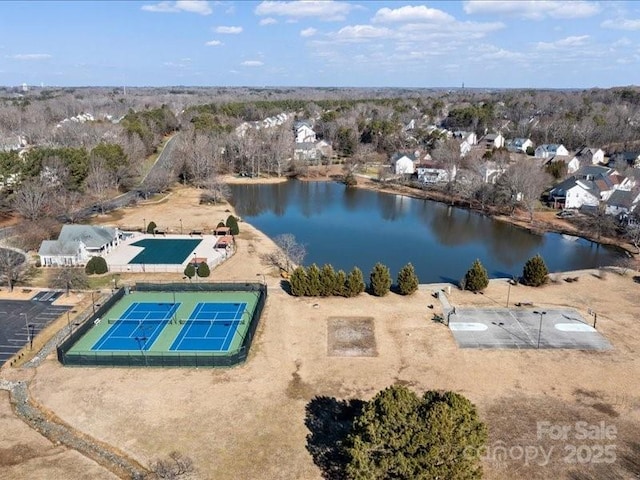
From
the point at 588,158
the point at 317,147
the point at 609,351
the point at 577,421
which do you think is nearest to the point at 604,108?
the point at 588,158

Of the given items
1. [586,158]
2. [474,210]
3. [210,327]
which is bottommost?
[210,327]

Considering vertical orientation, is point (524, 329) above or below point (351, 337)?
above

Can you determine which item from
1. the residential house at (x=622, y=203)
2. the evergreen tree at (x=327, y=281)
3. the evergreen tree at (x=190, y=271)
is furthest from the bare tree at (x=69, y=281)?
the residential house at (x=622, y=203)

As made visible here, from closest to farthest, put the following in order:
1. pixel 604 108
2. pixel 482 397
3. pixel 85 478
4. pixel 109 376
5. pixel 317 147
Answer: pixel 85 478, pixel 482 397, pixel 109 376, pixel 317 147, pixel 604 108

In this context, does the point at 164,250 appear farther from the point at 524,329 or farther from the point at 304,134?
the point at 304,134

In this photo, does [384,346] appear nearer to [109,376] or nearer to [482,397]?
[482,397]

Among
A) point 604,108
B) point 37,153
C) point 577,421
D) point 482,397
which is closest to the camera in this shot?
point 577,421

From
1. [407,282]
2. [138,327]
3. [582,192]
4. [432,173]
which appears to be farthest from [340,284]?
[432,173]
